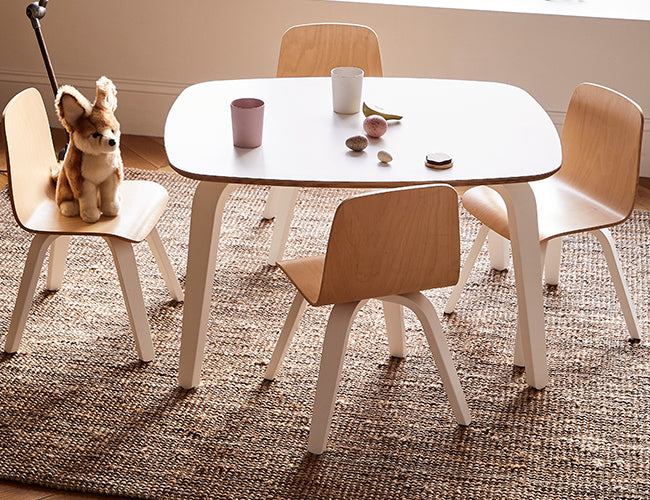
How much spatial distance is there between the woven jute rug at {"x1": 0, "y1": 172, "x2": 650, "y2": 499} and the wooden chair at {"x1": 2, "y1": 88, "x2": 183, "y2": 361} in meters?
0.16

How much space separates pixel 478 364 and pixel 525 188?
1.96 ft

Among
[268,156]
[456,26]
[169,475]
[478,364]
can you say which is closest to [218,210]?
[268,156]

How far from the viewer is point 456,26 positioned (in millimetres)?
3438

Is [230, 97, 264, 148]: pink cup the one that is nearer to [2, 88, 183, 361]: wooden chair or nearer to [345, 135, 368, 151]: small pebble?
[345, 135, 368, 151]: small pebble

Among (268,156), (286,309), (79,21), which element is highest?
(268,156)

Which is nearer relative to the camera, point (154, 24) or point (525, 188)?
point (525, 188)

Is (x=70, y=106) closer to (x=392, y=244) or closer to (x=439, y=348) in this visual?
(x=392, y=244)

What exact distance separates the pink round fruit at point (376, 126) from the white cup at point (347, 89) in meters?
0.16

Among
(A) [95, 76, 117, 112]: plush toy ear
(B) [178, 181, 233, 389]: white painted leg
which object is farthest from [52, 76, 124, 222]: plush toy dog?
(B) [178, 181, 233, 389]: white painted leg

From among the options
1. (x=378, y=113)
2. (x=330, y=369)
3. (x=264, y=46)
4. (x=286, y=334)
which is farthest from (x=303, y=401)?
(x=264, y=46)

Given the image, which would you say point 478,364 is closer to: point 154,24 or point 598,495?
point 598,495

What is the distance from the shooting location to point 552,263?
8.83 feet

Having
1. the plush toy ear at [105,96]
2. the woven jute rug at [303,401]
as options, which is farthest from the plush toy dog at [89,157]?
the woven jute rug at [303,401]

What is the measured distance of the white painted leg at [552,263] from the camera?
264cm
